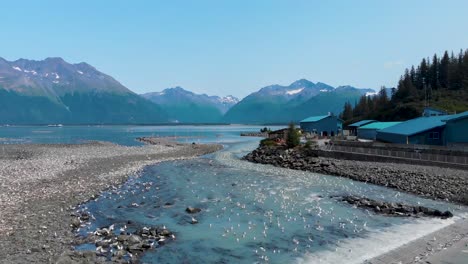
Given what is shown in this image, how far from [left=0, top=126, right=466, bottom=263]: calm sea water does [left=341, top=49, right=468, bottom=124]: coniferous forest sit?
9064 centimetres

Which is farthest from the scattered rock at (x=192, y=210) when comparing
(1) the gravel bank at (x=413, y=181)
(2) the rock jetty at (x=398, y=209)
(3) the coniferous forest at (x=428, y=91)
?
(3) the coniferous forest at (x=428, y=91)

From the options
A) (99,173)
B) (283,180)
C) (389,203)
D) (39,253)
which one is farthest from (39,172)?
(389,203)

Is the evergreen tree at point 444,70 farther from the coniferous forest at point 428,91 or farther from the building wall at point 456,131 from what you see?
the building wall at point 456,131

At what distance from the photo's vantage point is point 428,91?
12950cm

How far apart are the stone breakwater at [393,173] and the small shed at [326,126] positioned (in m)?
46.2

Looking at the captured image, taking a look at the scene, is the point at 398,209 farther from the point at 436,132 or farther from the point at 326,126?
the point at 326,126

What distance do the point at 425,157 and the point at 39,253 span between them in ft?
123

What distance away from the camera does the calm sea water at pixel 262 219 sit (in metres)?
16.9

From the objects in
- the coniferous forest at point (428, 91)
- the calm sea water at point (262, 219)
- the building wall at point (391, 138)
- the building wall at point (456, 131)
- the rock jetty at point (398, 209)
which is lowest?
the calm sea water at point (262, 219)

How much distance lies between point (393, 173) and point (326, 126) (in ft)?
215

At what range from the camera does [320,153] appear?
55438mm

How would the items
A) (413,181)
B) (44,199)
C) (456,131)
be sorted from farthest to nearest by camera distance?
(456,131) < (413,181) < (44,199)

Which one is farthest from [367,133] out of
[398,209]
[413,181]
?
[398,209]

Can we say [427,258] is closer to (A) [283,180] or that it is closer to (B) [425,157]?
(A) [283,180]
